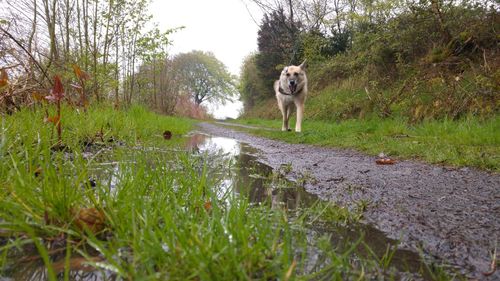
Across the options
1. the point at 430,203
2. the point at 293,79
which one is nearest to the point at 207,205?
the point at 430,203

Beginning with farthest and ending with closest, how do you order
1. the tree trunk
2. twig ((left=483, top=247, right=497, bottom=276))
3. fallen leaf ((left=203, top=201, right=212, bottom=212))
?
the tree trunk
fallen leaf ((left=203, top=201, right=212, bottom=212))
twig ((left=483, top=247, right=497, bottom=276))

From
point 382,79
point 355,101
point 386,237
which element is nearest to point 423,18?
point 382,79

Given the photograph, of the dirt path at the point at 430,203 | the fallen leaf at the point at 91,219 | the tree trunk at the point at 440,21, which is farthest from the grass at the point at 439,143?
the tree trunk at the point at 440,21

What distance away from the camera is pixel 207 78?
5484 cm

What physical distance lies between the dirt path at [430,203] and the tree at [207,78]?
51.1m

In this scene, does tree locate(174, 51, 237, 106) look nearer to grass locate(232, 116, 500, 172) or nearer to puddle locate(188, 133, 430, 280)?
grass locate(232, 116, 500, 172)

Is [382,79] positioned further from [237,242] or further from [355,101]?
[237,242]

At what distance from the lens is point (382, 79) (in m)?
10.4

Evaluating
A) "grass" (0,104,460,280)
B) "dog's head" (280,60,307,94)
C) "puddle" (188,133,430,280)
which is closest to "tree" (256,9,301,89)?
"dog's head" (280,60,307,94)

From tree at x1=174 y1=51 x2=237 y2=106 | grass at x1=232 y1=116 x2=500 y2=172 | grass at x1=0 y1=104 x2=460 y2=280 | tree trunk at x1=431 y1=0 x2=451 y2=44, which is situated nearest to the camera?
grass at x1=0 y1=104 x2=460 y2=280

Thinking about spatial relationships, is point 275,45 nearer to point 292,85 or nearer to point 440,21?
point 292,85

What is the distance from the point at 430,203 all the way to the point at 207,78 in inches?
2157

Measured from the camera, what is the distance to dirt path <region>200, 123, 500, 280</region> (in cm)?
119

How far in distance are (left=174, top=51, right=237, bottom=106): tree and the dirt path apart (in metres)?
51.1
